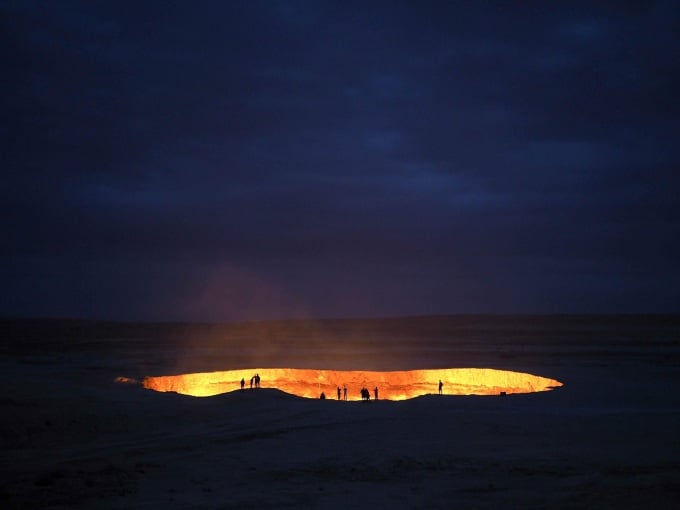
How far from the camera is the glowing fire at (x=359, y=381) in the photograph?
3112 centimetres

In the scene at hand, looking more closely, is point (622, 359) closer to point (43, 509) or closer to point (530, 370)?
point (530, 370)

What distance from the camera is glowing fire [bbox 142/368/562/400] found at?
31125 millimetres

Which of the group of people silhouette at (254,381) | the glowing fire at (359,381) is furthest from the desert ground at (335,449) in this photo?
the glowing fire at (359,381)

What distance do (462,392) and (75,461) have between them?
2239 centimetres

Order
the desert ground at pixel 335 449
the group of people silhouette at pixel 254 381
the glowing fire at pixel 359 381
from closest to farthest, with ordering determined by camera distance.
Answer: the desert ground at pixel 335 449 → the group of people silhouette at pixel 254 381 → the glowing fire at pixel 359 381

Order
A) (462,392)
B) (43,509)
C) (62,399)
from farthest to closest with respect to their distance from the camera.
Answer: (462,392) < (62,399) < (43,509)

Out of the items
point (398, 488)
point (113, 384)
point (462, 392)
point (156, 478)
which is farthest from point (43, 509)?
point (462, 392)

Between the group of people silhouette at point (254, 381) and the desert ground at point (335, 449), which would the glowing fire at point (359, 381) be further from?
the desert ground at point (335, 449)

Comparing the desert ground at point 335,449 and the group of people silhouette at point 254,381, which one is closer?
the desert ground at point 335,449

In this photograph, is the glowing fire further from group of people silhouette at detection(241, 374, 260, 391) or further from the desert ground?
the desert ground

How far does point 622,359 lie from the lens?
43.9m

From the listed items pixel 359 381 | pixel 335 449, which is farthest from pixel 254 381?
pixel 335 449

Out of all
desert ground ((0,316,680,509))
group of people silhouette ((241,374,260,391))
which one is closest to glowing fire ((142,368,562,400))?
group of people silhouette ((241,374,260,391))

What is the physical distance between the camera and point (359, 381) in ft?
107
